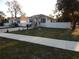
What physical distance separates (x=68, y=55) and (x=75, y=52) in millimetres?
798

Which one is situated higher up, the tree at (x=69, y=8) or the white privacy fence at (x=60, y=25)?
the tree at (x=69, y=8)

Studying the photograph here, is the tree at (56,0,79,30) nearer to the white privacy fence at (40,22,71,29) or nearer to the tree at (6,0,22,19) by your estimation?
the white privacy fence at (40,22,71,29)

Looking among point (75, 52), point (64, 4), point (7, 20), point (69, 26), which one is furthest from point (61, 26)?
point (7, 20)

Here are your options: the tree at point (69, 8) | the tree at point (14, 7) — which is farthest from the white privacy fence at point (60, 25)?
the tree at point (14, 7)

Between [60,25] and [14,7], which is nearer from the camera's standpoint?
[60,25]

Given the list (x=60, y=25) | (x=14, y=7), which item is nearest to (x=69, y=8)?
(x=60, y=25)

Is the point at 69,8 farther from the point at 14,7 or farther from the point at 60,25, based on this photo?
the point at 14,7

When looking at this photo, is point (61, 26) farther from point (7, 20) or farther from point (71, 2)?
point (7, 20)

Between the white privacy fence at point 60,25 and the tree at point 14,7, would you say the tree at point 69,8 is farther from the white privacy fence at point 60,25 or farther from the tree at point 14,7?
the tree at point 14,7

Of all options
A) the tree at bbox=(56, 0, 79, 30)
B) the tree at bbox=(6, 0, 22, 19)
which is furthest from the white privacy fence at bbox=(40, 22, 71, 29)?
the tree at bbox=(6, 0, 22, 19)

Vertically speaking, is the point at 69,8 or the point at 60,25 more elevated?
the point at 69,8

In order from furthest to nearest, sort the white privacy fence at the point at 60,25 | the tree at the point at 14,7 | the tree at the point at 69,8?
the tree at the point at 14,7 → the white privacy fence at the point at 60,25 → the tree at the point at 69,8

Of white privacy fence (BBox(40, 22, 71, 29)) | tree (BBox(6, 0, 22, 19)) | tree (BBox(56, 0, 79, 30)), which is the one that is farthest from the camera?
tree (BBox(6, 0, 22, 19))

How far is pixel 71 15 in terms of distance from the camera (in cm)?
2362
